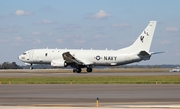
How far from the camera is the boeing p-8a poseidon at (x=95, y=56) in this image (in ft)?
274

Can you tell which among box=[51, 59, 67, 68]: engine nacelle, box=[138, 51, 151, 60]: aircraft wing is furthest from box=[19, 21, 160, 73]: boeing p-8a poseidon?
box=[138, 51, 151, 60]: aircraft wing

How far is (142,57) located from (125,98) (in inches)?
2036

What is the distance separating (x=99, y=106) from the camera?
25500mm

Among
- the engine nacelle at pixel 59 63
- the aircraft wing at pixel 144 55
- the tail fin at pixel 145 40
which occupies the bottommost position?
the engine nacelle at pixel 59 63

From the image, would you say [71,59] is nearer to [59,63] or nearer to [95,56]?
[59,63]

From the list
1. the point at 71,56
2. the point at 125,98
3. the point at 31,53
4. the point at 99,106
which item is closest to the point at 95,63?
the point at 71,56

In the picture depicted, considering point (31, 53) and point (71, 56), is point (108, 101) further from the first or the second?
point (31, 53)

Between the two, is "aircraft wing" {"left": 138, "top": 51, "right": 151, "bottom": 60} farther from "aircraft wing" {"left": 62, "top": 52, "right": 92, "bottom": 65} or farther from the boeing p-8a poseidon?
"aircraft wing" {"left": 62, "top": 52, "right": 92, "bottom": 65}

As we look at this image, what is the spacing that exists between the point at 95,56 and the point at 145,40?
987 cm

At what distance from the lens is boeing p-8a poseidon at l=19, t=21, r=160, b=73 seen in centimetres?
8362

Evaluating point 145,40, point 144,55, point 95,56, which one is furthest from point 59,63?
point 145,40

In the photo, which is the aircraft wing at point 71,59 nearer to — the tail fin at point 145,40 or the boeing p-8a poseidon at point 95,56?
the boeing p-8a poseidon at point 95,56

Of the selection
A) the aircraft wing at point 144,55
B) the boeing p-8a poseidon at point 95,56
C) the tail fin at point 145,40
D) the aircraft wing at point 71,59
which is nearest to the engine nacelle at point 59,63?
the boeing p-8a poseidon at point 95,56

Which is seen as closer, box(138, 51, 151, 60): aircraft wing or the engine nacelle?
box(138, 51, 151, 60): aircraft wing
